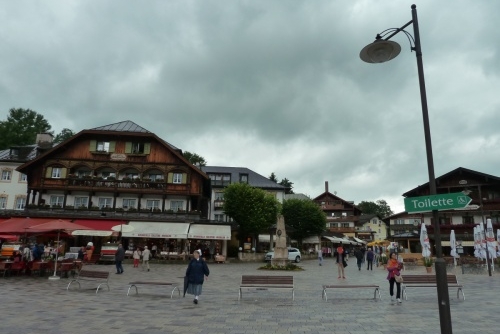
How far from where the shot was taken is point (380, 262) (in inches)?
1444

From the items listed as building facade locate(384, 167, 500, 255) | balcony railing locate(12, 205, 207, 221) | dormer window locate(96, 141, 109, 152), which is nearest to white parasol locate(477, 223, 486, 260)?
building facade locate(384, 167, 500, 255)

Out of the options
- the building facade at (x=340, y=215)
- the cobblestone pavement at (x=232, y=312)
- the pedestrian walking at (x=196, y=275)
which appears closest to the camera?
the cobblestone pavement at (x=232, y=312)

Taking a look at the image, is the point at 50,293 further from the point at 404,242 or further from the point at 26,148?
the point at 404,242

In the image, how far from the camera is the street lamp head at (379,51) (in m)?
6.77

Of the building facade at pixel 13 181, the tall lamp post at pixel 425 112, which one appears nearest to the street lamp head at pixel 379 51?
the tall lamp post at pixel 425 112

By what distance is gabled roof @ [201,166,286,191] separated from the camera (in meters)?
58.1

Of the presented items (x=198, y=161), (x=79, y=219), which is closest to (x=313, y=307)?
(x=79, y=219)

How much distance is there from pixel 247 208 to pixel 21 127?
4499 cm

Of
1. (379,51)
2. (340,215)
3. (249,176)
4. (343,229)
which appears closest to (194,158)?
(249,176)

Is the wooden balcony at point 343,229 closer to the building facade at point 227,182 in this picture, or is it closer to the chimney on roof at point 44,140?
the building facade at point 227,182

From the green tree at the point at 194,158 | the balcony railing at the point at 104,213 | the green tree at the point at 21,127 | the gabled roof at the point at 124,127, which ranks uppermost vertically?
Result: the green tree at the point at 21,127

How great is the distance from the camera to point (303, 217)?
182 feet

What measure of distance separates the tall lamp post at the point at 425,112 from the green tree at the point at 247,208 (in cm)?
3600

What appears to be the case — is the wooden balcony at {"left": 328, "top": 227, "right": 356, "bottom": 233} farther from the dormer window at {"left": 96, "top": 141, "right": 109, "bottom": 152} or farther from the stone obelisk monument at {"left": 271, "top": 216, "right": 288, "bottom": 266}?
the stone obelisk monument at {"left": 271, "top": 216, "right": 288, "bottom": 266}
